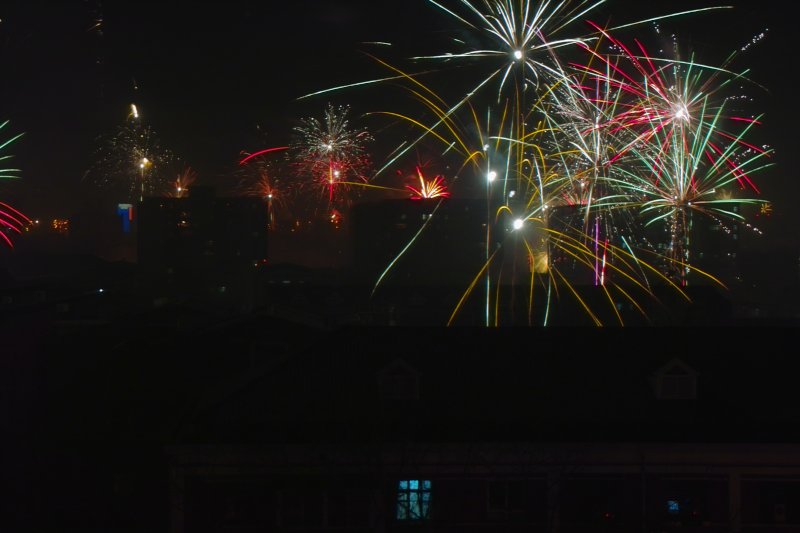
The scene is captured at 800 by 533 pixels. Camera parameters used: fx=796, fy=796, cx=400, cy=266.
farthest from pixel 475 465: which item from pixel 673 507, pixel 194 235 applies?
pixel 194 235

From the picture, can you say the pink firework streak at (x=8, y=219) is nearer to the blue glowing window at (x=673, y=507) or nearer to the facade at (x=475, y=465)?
the facade at (x=475, y=465)

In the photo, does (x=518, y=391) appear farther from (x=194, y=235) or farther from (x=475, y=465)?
(x=194, y=235)

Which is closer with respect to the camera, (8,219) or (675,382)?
(675,382)

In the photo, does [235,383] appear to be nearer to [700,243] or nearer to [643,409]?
[643,409]

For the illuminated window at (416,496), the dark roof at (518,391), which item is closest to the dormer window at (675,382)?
the dark roof at (518,391)

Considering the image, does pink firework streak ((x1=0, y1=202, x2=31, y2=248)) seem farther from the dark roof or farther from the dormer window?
the dormer window

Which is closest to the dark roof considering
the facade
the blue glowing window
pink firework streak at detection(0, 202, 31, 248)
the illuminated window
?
the facade
